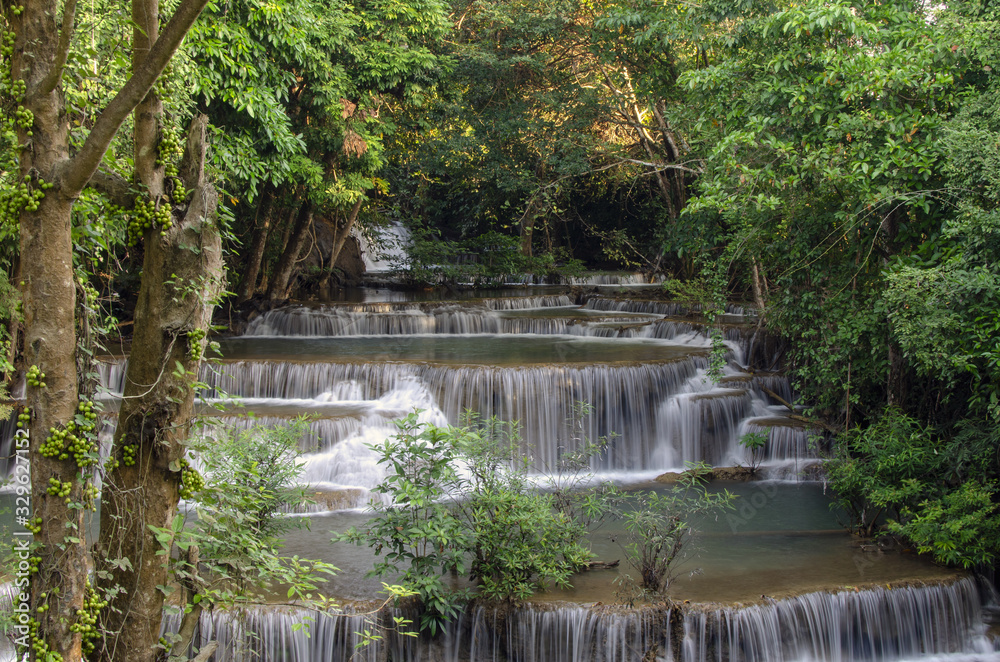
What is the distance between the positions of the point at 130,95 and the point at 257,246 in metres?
14.6

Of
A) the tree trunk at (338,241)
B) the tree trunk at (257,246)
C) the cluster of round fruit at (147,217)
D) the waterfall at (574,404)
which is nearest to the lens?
the cluster of round fruit at (147,217)

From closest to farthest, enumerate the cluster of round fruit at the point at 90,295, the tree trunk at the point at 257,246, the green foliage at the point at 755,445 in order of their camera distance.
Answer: the cluster of round fruit at the point at 90,295 → the green foliage at the point at 755,445 → the tree trunk at the point at 257,246

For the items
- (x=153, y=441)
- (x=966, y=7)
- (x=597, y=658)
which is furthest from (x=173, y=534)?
(x=966, y=7)

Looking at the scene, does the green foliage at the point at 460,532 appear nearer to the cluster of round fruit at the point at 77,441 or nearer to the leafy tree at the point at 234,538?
the leafy tree at the point at 234,538

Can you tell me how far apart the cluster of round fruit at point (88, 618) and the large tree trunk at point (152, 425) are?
0.09 meters

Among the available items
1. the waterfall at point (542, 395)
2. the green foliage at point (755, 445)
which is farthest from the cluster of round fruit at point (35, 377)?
the green foliage at point (755, 445)

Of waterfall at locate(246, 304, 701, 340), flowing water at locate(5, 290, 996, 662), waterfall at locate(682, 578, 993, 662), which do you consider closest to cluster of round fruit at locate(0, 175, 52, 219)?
flowing water at locate(5, 290, 996, 662)

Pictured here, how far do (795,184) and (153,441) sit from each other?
711 cm

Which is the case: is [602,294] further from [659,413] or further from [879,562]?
[879,562]

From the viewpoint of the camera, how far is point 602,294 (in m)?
20.4

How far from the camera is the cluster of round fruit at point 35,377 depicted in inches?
124

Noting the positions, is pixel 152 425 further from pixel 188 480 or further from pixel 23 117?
pixel 23 117

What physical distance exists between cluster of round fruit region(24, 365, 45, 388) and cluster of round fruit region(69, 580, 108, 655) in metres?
0.91

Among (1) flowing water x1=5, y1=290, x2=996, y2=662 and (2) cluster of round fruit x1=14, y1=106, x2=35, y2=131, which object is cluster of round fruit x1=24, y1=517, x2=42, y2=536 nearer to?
(1) flowing water x1=5, y1=290, x2=996, y2=662
